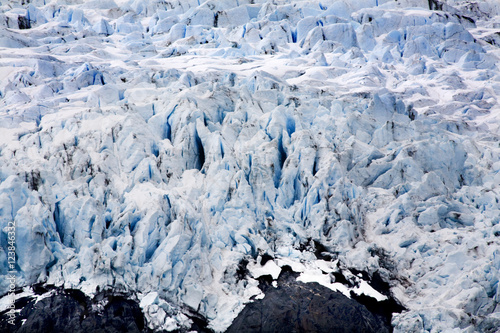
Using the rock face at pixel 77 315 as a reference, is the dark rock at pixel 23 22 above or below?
above

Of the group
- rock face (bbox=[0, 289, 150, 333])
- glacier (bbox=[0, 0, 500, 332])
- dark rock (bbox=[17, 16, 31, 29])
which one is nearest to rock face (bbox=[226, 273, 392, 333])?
glacier (bbox=[0, 0, 500, 332])

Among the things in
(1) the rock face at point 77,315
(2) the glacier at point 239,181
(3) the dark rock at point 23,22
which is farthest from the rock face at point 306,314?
(3) the dark rock at point 23,22

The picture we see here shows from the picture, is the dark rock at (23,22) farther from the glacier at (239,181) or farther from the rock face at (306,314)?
the rock face at (306,314)

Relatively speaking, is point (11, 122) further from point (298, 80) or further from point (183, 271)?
point (298, 80)

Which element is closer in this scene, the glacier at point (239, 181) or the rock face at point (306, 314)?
the rock face at point (306, 314)

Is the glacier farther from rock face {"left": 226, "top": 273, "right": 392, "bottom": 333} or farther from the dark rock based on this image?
the dark rock

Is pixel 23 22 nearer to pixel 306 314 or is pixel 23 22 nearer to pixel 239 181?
pixel 239 181
